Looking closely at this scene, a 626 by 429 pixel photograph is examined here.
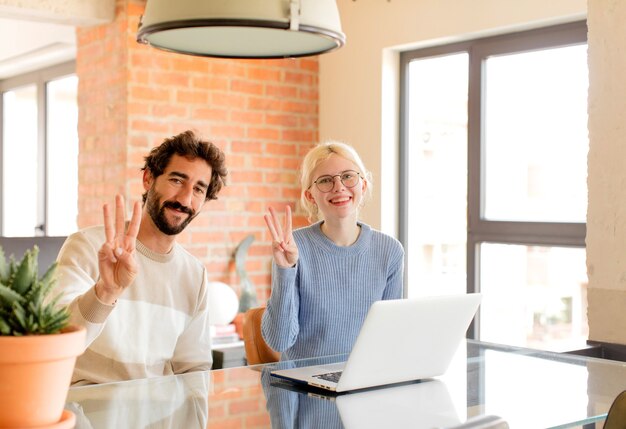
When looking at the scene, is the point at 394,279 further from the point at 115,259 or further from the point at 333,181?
the point at 115,259

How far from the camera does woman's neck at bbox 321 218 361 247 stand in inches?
107

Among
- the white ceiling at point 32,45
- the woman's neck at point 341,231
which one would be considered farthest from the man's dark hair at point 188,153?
the white ceiling at point 32,45

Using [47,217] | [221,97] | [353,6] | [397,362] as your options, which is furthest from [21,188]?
[397,362]

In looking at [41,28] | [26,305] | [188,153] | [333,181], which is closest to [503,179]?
[333,181]

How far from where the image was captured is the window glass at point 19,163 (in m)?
6.98

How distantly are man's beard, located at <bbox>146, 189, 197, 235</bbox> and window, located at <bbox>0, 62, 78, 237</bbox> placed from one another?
13.4ft

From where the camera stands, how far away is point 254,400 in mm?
1748

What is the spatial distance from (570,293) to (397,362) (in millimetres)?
2224

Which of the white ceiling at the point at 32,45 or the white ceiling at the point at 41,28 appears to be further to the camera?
the white ceiling at the point at 32,45

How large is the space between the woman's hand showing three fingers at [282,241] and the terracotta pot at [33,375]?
103 cm

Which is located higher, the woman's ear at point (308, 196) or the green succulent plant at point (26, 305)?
the woman's ear at point (308, 196)

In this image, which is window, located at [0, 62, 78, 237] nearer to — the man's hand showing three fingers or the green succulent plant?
the man's hand showing three fingers

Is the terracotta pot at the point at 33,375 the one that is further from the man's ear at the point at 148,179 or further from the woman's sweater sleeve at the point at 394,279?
the woman's sweater sleeve at the point at 394,279

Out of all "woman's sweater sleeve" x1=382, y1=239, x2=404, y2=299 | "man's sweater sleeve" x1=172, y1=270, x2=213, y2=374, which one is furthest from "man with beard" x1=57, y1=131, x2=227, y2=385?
"woman's sweater sleeve" x1=382, y1=239, x2=404, y2=299
